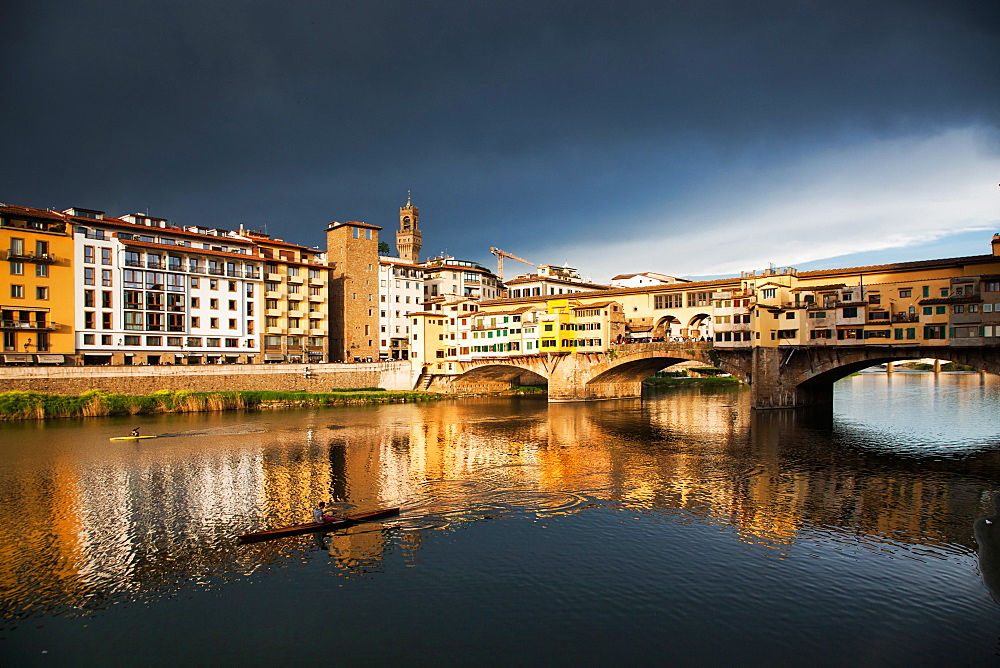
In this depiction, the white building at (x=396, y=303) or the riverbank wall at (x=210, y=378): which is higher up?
the white building at (x=396, y=303)

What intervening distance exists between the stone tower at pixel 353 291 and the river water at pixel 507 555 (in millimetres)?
44179

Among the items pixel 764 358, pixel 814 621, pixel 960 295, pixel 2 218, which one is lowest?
pixel 814 621

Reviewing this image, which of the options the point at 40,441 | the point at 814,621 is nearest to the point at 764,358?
the point at 814,621

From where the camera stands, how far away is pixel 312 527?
72.4ft

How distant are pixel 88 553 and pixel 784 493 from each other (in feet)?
86.0

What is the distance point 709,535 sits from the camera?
2183cm

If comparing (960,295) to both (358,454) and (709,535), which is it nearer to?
(709,535)

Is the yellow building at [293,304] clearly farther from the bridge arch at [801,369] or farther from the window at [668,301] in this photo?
the bridge arch at [801,369]

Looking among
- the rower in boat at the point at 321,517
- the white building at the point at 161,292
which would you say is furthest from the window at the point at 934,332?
the white building at the point at 161,292

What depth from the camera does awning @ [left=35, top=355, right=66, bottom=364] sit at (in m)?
58.4

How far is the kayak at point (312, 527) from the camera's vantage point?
21.5 metres

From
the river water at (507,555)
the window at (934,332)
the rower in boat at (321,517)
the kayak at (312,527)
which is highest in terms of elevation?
the window at (934,332)

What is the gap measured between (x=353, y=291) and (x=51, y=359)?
112 feet

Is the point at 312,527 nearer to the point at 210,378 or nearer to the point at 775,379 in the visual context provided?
the point at 775,379
